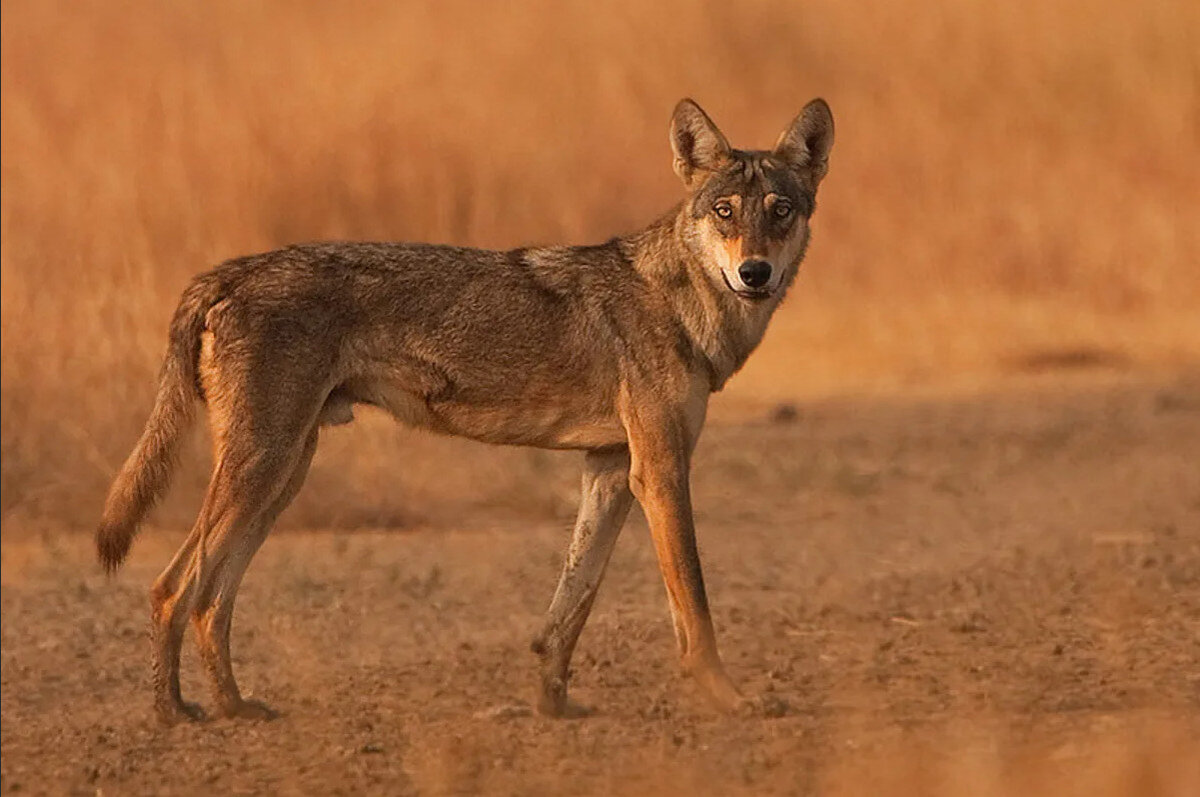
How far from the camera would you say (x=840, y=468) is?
14.7 meters

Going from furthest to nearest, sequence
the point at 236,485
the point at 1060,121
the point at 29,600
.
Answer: the point at 1060,121
the point at 29,600
the point at 236,485

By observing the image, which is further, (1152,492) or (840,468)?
(840,468)

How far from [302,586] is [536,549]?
128 centimetres

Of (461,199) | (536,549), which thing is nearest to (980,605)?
(536,549)

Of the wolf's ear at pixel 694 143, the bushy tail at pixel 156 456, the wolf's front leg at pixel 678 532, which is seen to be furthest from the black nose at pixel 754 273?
the bushy tail at pixel 156 456

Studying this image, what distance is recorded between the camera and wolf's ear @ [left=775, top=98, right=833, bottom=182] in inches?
361

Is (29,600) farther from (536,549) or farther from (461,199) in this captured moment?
(461,199)

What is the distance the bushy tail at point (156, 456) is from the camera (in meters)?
8.77

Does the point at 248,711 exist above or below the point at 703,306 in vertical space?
below

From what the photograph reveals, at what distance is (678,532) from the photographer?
8641 mm

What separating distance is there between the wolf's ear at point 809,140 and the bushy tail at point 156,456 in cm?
197

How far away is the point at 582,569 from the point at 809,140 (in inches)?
64.8

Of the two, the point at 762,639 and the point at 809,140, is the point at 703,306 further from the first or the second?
the point at 762,639

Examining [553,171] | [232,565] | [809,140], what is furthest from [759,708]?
[553,171]
